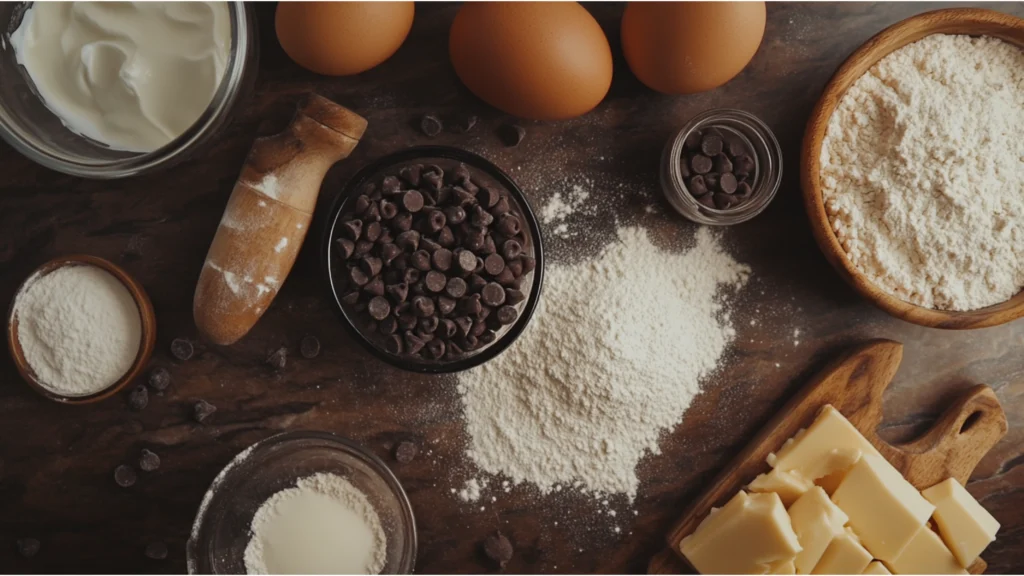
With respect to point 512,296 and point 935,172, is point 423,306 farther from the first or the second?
point 935,172

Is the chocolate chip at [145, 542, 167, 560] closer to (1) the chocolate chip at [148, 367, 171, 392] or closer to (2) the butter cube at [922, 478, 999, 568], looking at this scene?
(1) the chocolate chip at [148, 367, 171, 392]

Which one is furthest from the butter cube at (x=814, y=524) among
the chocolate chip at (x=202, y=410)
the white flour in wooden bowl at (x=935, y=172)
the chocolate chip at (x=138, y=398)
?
the chocolate chip at (x=138, y=398)

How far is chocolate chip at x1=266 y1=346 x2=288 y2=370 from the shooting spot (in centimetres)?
133

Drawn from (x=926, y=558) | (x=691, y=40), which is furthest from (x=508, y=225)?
(x=926, y=558)

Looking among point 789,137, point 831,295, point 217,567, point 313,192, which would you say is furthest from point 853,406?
point 217,567

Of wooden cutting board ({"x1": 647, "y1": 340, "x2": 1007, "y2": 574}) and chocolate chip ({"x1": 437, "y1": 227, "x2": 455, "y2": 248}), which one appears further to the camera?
wooden cutting board ({"x1": 647, "y1": 340, "x2": 1007, "y2": 574})

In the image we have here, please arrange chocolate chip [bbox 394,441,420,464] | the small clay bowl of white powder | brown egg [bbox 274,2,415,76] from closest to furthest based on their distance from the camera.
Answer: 1. brown egg [bbox 274,2,415,76]
2. the small clay bowl of white powder
3. chocolate chip [bbox 394,441,420,464]

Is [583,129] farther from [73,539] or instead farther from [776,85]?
[73,539]

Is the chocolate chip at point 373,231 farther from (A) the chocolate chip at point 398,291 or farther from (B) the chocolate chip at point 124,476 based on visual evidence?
(B) the chocolate chip at point 124,476

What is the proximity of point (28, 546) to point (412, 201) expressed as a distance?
0.95 m

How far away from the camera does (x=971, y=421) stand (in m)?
1.45

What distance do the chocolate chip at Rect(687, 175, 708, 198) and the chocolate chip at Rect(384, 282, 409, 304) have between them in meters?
0.54

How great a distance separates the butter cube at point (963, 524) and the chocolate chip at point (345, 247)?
1207 mm

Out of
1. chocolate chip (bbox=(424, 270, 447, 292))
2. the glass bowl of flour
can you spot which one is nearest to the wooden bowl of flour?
chocolate chip (bbox=(424, 270, 447, 292))
